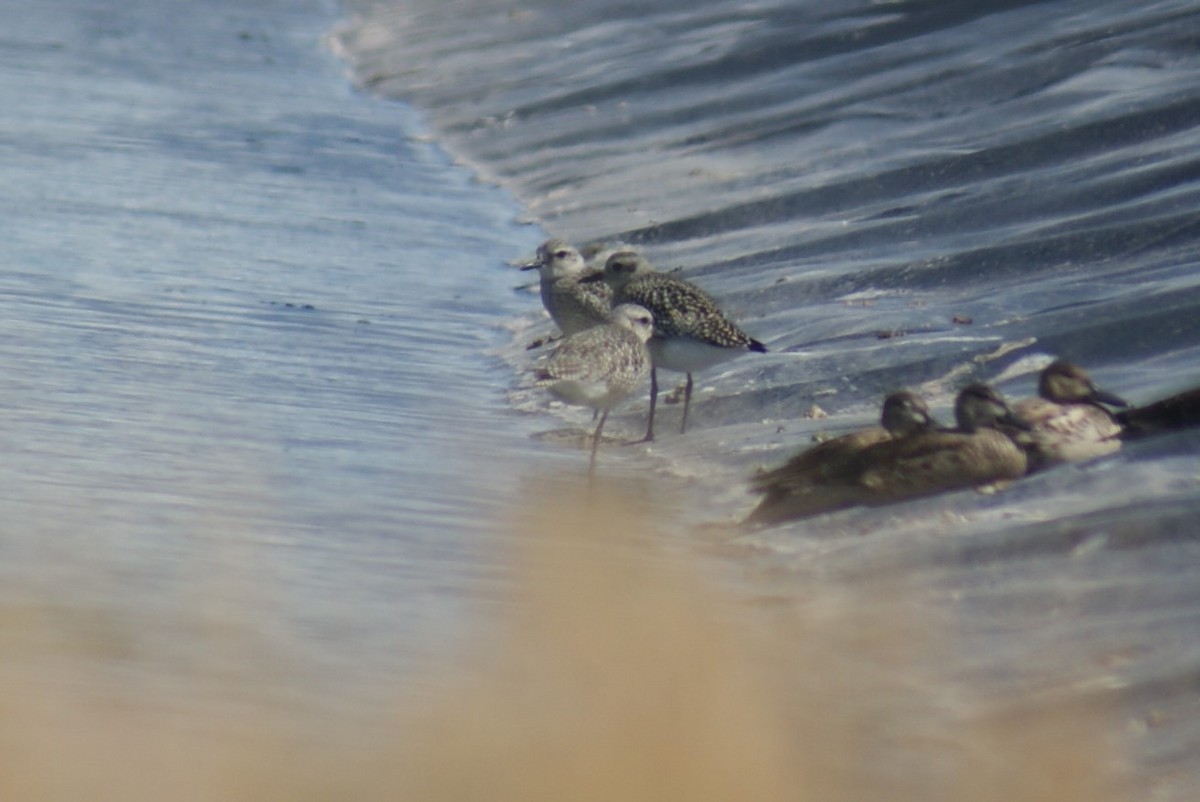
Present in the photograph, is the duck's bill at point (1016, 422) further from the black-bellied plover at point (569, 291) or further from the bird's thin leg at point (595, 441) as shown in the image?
the black-bellied plover at point (569, 291)

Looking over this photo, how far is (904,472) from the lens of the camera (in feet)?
27.5

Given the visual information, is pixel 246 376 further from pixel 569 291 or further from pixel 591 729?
pixel 591 729

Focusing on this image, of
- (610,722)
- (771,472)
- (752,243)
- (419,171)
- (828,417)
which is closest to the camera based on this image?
(610,722)

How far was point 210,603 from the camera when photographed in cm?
573

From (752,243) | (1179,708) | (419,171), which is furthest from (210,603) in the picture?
(419,171)

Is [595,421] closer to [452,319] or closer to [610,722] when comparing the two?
[452,319]

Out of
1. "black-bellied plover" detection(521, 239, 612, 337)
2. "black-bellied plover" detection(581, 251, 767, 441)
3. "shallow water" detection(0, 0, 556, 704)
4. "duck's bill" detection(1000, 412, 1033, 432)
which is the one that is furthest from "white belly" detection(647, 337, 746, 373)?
"duck's bill" detection(1000, 412, 1033, 432)

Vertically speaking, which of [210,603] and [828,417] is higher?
[210,603]

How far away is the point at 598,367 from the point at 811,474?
1722mm

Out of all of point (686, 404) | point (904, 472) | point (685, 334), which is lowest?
point (686, 404)

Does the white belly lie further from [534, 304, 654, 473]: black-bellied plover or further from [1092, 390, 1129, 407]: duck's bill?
[1092, 390, 1129, 407]: duck's bill

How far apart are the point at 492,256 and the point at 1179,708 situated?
399 inches

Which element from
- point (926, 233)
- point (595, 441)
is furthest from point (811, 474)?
point (926, 233)

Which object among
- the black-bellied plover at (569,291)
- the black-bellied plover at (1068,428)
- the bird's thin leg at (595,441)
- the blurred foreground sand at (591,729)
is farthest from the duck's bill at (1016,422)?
the black-bellied plover at (569,291)
